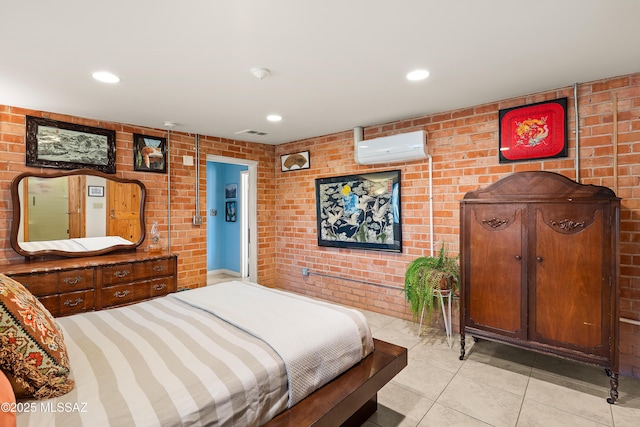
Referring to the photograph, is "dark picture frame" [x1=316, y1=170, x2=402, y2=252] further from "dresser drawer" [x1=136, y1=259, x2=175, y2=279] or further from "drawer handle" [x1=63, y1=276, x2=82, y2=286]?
"drawer handle" [x1=63, y1=276, x2=82, y2=286]

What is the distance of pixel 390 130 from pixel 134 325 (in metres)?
3.09

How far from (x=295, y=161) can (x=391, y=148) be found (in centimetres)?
166

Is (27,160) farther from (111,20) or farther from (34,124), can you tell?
(111,20)

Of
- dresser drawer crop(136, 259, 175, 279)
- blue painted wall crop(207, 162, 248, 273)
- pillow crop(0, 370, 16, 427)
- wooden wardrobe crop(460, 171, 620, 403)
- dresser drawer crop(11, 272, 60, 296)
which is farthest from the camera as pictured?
blue painted wall crop(207, 162, 248, 273)

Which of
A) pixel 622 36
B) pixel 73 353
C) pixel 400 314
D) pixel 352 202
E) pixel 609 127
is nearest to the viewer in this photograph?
pixel 73 353

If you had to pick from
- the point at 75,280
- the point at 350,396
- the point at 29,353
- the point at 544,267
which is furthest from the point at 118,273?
the point at 544,267

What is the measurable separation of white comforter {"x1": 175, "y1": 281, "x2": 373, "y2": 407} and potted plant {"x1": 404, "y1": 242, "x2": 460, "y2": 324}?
1.13 meters

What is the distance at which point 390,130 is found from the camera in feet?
12.1

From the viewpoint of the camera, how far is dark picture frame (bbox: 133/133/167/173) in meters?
3.68

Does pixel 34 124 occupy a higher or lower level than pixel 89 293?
higher

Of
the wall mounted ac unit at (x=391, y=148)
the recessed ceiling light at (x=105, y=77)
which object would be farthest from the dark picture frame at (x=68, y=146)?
the wall mounted ac unit at (x=391, y=148)

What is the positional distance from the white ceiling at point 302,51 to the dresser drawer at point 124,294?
1.73 m

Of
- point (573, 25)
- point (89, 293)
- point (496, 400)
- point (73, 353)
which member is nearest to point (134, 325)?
point (73, 353)

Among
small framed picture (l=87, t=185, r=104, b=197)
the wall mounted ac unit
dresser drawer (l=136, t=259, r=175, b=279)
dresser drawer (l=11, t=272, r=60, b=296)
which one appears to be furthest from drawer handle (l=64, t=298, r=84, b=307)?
the wall mounted ac unit
